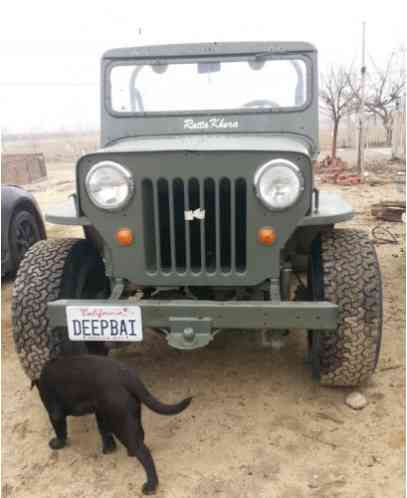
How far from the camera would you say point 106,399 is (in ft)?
7.90

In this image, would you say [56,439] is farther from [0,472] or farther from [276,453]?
[276,453]

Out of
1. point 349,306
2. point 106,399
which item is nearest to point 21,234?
point 106,399

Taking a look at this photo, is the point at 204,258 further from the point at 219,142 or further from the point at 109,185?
the point at 219,142

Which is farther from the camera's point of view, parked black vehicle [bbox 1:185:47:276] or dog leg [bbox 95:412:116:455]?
parked black vehicle [bbox 1:185:47:276]

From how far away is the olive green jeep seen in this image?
2.58 m

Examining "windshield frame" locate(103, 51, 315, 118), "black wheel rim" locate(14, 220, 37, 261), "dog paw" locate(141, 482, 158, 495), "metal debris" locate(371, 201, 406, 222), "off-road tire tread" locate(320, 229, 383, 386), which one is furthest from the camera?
"metal debris" locate(371, 201, 406, 222)

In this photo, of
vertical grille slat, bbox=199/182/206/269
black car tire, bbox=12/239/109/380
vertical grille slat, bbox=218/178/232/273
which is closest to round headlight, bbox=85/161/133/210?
vertical grille slat, bbox=199/182/206/269

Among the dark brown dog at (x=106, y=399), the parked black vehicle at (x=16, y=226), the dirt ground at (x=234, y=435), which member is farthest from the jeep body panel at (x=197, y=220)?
the parked black vehicle at (x=16, y=226)

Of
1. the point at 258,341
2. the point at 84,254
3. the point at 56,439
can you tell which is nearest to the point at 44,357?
the point at 56,439

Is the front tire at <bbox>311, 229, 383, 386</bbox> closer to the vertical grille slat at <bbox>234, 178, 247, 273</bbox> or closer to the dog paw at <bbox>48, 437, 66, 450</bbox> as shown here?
the vertical grille slat at <bbox>234, 178, 247, 273</bbox>

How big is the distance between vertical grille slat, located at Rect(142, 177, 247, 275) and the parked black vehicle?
2.75 m

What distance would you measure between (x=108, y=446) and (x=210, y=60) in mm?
2584

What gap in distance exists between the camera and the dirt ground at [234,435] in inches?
94.0

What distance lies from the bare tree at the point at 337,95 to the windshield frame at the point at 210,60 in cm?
1522
